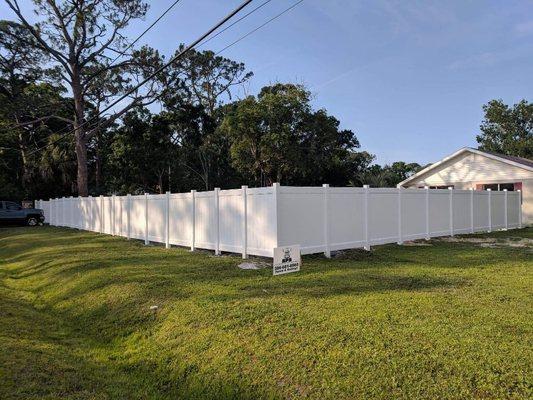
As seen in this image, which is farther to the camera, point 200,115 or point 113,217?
point 200,115

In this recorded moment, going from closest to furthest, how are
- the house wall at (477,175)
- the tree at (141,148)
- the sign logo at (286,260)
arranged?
the sign logo at (286,260) → the house wall at (477,175) → the tree at (141,148)

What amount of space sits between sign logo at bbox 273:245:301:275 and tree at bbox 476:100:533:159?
5021 centimetres

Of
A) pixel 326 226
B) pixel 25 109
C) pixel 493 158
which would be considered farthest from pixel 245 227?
pixel 25 109

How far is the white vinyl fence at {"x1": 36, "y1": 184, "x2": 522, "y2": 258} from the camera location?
1002 centimetres

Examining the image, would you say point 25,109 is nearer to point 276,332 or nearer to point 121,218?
point 121,218

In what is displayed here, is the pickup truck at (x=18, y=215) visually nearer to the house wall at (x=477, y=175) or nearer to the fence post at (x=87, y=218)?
the fence post at (x=87, y=218)

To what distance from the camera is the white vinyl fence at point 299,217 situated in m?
10.0

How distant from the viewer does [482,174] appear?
24.5m

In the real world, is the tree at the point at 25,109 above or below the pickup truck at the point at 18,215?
above

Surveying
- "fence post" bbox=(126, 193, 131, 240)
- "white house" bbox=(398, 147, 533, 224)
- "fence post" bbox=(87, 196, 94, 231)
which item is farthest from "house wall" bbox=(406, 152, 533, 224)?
"fence post" bbox=(87, 196, 94, 231)

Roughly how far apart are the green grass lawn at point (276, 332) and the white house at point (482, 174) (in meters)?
14.9

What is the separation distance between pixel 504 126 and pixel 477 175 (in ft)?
114

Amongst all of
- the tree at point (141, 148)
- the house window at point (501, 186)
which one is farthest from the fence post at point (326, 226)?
the tree at point (141, 148)

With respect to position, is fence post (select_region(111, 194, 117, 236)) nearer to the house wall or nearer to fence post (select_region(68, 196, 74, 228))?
fence post (select_region(68, 196, 74, 228))
